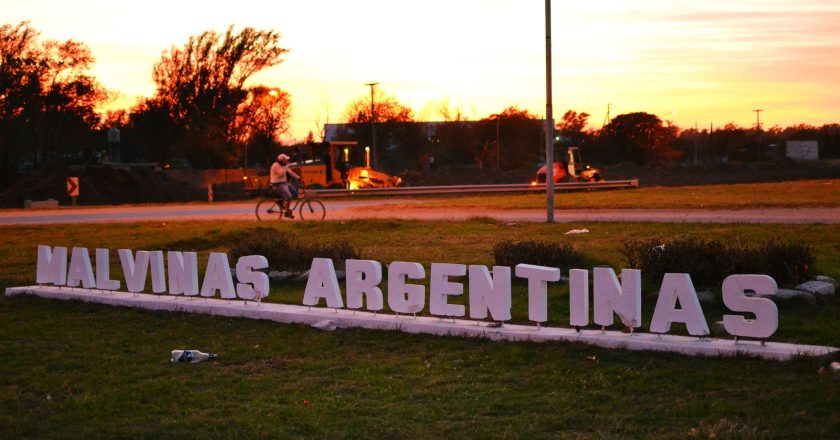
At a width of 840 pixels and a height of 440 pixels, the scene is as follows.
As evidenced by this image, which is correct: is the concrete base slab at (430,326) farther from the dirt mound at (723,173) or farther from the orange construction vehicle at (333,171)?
the dirt mound at (723,173)

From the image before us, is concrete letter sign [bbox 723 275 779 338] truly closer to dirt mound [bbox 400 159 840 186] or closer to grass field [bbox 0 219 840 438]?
grass field [bbox 0 219 840 438]

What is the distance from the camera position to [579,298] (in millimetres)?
8859

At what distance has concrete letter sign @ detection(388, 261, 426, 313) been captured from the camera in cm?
988

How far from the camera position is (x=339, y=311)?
418 inches

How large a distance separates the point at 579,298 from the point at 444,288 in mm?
1390

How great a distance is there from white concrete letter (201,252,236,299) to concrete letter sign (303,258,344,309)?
1123mm

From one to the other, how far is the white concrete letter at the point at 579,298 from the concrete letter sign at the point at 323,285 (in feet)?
8.58

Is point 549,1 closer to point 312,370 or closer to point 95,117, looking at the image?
point 312,370

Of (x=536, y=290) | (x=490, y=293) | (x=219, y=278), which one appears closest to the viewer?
(x=536, y=290)

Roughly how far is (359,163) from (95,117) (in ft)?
62.8

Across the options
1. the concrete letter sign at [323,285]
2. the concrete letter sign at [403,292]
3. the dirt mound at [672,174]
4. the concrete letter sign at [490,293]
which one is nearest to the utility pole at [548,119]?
the concrete letter sign at [323,285]

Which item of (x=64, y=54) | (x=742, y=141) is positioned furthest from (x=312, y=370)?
(x=742, y=141)

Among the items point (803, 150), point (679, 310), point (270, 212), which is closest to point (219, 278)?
point (679, 310)

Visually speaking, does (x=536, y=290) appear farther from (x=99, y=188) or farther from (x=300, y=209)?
(x=99, y=188)
